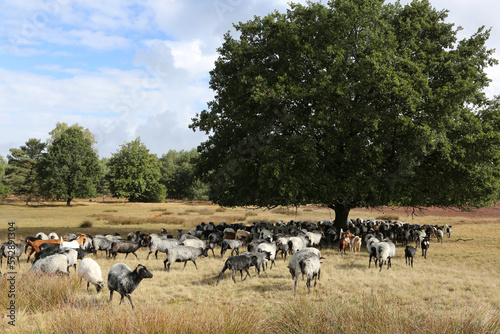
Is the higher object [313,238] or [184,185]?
[184,185]

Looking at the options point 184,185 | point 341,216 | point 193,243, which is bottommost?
point 193,243

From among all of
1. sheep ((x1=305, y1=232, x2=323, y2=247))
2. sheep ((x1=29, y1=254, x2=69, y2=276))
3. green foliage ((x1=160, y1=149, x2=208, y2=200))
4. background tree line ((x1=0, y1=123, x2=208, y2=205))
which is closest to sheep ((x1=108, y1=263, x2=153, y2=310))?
sheep ((x1=29, y1=254, x2=69, y2=276))

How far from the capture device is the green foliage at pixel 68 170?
195ft

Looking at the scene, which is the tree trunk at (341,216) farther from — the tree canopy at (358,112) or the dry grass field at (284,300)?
the dry grass field at (284,300)

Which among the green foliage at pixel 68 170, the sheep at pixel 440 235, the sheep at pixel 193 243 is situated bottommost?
the sheep at pixel 440 235

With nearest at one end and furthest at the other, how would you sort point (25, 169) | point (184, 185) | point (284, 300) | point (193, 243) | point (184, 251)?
point (284, 300) → point (184, 251) → point (193, 243) → point (25, 169) → point (184, 185)

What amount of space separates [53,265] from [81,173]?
185 feet

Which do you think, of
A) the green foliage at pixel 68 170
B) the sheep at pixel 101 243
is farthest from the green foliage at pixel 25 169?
the sheep at pixel 101 243

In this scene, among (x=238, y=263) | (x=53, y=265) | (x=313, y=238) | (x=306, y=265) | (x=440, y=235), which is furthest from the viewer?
(x=440, y=235)

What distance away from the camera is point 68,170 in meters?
60.0

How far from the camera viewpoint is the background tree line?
60.4 metres

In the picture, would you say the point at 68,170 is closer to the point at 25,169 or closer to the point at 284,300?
the point at 25,169

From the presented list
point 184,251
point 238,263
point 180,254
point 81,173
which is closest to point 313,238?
point 238,263

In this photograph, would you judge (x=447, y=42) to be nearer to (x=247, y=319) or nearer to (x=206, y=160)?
(x=206, y=160)
